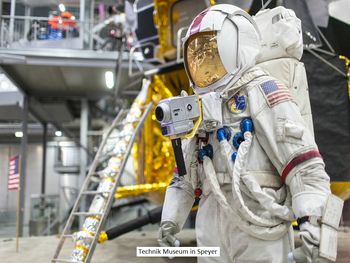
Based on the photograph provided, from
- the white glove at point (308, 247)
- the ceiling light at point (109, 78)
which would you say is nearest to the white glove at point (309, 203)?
the white glove at point (308, 247)

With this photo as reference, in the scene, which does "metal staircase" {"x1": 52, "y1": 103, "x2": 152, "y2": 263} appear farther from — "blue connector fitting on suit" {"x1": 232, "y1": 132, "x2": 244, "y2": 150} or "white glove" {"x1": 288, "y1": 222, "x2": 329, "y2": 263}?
"white glove" {"x1": 288, "y1": 222, "x2": 329, "y2": 263}

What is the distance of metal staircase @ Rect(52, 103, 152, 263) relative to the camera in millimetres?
3408

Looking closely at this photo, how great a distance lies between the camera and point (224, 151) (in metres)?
1.70

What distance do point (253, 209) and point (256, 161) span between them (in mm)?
205

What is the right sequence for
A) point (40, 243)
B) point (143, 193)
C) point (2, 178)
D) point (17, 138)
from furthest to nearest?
point (40, 243), point (143, 193), point (17, 138), point (2, 178)

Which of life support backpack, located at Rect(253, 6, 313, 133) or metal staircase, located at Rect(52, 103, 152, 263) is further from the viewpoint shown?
metal staircase, located at Rect(52, 103, 152, 263)

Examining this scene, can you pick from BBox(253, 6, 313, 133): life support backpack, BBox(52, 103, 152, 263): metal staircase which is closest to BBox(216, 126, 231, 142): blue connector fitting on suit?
BBox(253, 6, 313, 133): life support backpack

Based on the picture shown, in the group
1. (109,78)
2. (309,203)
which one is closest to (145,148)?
(109,78)

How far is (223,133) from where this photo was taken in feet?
5.65

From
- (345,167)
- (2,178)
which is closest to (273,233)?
(345,167)

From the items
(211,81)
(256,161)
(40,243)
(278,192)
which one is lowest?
(40,243)

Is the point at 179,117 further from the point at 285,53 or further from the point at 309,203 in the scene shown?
the point at 285,53

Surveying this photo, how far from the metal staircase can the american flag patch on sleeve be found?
7.52 ft

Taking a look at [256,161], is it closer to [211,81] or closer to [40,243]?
[211,81]
